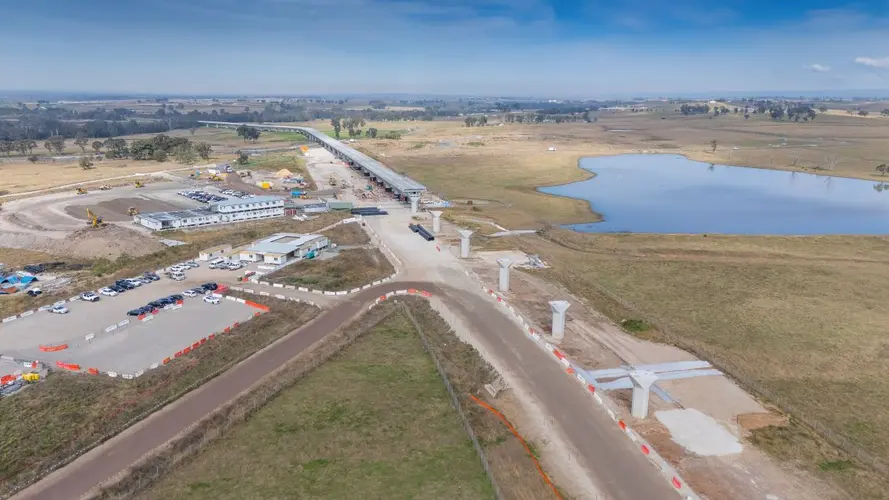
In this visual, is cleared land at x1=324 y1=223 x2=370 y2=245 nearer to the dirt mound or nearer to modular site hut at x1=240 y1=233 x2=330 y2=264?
modular site hut at x1=240 y1=233 x2=330 y2=264

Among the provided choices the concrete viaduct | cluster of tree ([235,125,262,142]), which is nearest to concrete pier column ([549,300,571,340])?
the concrete viaduct

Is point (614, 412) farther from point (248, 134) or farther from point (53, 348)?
point (248, 134)

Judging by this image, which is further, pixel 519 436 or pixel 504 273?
pixel 504 273

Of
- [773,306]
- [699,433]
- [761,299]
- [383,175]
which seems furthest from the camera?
[383,175]

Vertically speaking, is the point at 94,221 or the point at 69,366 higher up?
the point at 94,221

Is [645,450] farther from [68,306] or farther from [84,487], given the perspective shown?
[68,306]

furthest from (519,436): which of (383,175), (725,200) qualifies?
(725,200)

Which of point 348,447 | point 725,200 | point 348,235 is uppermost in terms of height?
point 725,200
